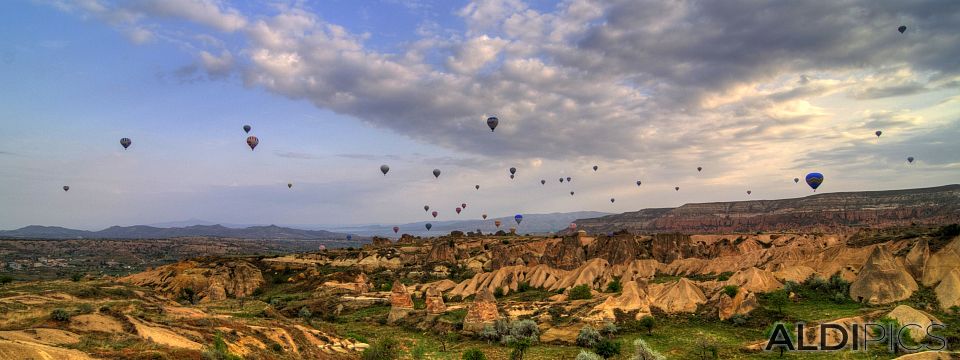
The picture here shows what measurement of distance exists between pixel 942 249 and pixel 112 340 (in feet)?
204

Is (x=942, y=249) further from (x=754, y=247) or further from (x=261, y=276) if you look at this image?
(x=261, y=276)

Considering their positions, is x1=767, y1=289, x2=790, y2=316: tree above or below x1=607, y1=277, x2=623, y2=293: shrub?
above

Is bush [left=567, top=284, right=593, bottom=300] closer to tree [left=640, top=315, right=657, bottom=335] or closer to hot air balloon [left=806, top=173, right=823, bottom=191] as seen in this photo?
tree [left=640, top=315, right=657, bottom=335]

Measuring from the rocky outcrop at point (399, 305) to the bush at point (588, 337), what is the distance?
21640 millimetres

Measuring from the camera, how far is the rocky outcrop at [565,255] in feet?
315

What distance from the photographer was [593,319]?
4034 centimetres

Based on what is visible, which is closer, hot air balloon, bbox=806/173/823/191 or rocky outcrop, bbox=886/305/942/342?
rocky outcrop, bbox=886/305/942/342

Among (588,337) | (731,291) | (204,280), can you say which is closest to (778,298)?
(731,291)

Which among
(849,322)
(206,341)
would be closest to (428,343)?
(206,341)

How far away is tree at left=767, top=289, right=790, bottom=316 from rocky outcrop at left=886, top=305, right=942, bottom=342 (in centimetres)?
1208

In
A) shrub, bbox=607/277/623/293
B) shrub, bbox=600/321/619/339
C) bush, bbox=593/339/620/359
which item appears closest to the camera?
bush, bbox=593/339/620/359

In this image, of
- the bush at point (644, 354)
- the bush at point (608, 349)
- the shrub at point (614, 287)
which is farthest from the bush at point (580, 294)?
the bush at point (644, 354)

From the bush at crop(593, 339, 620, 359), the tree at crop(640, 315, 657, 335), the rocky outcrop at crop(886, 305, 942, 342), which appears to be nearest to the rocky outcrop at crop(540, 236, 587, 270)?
the tree at crop(640, 315, 657, 335)

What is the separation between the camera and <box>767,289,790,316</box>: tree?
143 ft
